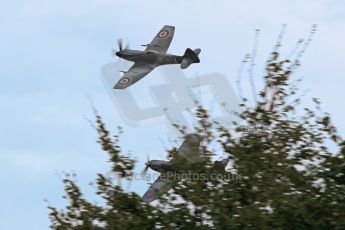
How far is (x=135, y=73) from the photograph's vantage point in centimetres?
5328

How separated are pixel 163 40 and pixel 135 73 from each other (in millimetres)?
7431

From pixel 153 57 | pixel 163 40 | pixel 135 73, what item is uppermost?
pixel 163 40

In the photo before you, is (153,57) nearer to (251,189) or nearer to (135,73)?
(135,73)

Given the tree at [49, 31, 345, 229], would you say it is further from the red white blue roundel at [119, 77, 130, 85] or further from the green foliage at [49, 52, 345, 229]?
the red white blue roundel at [119, 77, 130, 85]

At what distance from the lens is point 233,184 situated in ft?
70.4

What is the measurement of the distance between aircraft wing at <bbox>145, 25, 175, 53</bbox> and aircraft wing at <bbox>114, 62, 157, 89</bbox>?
9.03ft

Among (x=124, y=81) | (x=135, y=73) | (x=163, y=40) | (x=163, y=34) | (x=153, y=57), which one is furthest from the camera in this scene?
(x=163, y=34)

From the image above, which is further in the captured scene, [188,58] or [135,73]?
[135,73]

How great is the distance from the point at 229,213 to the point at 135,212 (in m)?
3.25

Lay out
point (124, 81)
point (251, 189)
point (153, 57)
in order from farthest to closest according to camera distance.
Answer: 1. point (153, 57)
2. point (124, 81)
3. point (251, 189)

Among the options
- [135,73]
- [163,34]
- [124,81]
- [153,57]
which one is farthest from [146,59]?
[163,34]

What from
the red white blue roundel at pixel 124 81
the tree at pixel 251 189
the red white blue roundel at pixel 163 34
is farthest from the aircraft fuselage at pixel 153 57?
the tree at pixel 251 189

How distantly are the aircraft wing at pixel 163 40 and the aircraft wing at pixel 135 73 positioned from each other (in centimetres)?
275

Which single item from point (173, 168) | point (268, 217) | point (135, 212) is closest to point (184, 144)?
point (173, 168)
